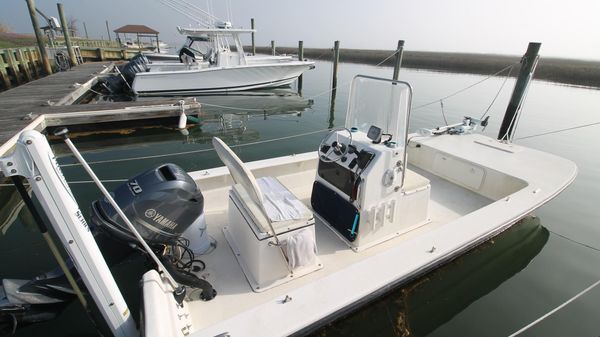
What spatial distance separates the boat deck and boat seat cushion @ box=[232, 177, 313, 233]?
0.49m

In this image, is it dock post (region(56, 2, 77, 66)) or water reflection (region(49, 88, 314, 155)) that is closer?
water reflection (region(49, 88, 314, 155))

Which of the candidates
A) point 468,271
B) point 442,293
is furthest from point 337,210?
point 468,271

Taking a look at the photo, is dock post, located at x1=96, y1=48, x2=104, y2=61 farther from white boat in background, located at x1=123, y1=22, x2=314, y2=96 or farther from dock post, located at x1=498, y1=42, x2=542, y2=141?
dock post, located at x1=498, y1=42, x2=542, y2=141

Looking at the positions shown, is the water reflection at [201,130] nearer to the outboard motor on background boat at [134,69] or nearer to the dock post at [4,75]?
the outboard motor on background boat at [134,69]

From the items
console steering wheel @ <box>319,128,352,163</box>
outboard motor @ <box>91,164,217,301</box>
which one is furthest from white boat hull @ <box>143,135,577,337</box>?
console steering wheel @ <box>319,128,352,163</box>

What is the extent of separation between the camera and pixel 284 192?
2.96 meters

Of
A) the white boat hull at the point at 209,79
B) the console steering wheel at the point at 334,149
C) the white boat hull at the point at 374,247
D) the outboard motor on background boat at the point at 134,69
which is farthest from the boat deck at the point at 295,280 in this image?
the outboard motor on background boat at the point at 134,69

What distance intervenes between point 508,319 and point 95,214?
3911mm

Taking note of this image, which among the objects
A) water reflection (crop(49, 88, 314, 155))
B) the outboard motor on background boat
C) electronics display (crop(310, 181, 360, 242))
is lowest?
water reflection (crop(49, 88, 314, 155))

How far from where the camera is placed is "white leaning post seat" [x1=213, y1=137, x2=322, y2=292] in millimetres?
2400

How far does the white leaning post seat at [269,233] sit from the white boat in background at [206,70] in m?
11.3

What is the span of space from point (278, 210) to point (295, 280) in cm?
68

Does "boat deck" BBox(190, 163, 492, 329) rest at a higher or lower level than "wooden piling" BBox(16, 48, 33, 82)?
lower

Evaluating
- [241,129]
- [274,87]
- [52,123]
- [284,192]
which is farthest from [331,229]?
[274,87]
